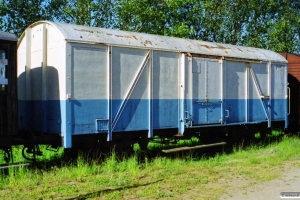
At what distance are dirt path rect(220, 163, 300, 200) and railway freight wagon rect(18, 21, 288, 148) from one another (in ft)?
9.93

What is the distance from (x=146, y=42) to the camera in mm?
10320

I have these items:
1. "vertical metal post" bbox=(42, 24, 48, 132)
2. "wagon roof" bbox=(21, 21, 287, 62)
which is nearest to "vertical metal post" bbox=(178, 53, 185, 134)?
"wagon roof" bbox=(21, 21, 287, 62)

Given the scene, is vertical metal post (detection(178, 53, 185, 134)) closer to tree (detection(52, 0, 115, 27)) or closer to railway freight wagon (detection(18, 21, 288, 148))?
railway freight wagon (detection(18, 21, 288, 148))

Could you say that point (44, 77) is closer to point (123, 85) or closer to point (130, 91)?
point (123, 85)

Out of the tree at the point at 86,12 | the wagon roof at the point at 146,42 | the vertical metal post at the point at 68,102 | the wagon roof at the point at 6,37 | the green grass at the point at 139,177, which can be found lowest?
the green grass at the point at 139,177

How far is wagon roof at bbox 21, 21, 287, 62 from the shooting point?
9.02 metres

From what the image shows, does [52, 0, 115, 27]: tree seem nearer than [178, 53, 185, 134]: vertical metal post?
No

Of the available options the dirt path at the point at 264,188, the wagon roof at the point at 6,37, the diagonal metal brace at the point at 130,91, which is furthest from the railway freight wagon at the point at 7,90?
the dirt path at the point at 264,188

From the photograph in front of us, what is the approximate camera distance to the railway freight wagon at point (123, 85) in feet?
29.0

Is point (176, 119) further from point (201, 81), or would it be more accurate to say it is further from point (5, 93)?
point (5, 93)

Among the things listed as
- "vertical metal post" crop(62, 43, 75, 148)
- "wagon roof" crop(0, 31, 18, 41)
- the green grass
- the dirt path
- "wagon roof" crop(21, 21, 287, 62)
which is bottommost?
the dirt path

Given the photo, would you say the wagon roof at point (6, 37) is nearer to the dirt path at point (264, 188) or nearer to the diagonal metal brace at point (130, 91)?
the diagonal metal brace at point (130, 91)

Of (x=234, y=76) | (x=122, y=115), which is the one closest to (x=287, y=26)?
(x=234, y=76)

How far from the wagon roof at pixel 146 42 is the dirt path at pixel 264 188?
13.8 feet
